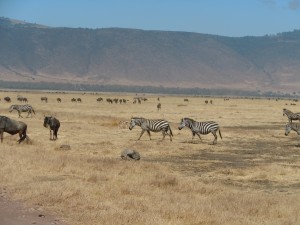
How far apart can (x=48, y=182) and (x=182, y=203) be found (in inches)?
137

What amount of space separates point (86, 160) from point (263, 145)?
44.8 feet

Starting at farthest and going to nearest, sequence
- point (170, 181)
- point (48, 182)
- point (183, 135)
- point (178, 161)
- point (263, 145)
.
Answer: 1. point (183, 135)
2. point (263, 145)
3. point (178, 161)
4. point (170, 181)
5. point (48, 182)

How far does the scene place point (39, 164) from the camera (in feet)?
54.6

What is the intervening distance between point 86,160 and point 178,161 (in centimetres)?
501

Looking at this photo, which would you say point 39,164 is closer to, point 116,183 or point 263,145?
point 116,183

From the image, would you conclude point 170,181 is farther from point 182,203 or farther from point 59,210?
point 59,210

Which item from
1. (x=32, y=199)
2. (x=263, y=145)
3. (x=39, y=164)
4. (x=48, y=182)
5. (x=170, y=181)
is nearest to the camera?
(x=32, y=199)

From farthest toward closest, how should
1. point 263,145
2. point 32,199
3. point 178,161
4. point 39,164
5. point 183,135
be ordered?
1. point 183,135
2. point 263,145
3. point 178,161
4. point 39,164
5. point 32,199

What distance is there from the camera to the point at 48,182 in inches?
546

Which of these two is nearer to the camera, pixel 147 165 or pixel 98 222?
pixel 98 222

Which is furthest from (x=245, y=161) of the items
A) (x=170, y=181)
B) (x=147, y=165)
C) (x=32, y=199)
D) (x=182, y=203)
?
(x=32, y=199)

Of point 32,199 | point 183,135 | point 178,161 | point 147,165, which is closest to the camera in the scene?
point 32,199

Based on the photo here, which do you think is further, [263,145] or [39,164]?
[263,145]

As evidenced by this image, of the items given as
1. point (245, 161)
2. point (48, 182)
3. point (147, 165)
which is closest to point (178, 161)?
point (245, 161)
